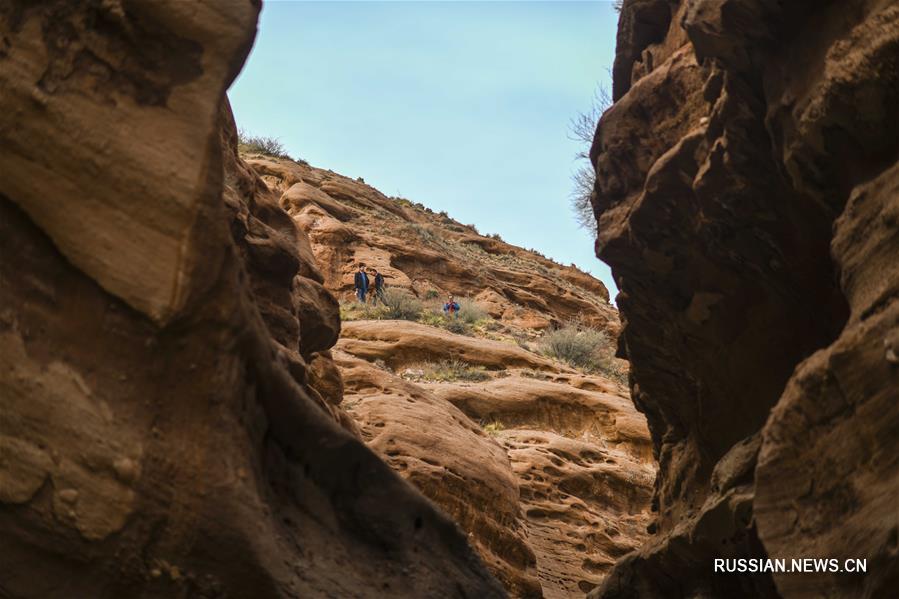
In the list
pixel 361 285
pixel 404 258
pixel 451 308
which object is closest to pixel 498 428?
pixel 361 285

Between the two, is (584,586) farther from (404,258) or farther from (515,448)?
(404,258)

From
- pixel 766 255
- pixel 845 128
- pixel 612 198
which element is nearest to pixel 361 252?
pixel 612 198

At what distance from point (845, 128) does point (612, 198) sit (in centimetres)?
412

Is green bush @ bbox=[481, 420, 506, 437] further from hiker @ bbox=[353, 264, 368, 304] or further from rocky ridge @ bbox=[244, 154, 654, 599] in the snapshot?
hiker @ bbox=[353, 264, 368, 304]

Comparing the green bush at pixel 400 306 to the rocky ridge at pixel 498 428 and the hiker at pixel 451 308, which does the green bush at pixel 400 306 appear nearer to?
the hiker at pixel 451 308

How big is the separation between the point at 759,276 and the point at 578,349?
19254mm

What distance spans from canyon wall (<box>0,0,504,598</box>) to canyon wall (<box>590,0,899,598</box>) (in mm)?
3202

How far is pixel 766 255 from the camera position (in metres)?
9.26

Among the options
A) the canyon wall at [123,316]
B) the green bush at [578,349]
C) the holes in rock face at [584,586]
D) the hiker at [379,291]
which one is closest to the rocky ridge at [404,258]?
the hiker at [379,291]

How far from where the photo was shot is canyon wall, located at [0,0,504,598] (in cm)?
562

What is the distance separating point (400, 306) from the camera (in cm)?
2761

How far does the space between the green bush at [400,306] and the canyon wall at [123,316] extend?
823 inches

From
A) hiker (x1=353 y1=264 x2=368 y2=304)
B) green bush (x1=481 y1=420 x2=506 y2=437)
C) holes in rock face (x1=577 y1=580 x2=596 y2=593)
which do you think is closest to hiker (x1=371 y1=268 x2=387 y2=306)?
hiker (x1=353 y1=264 x2=368 y2=304)

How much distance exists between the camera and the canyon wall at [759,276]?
644 cm
